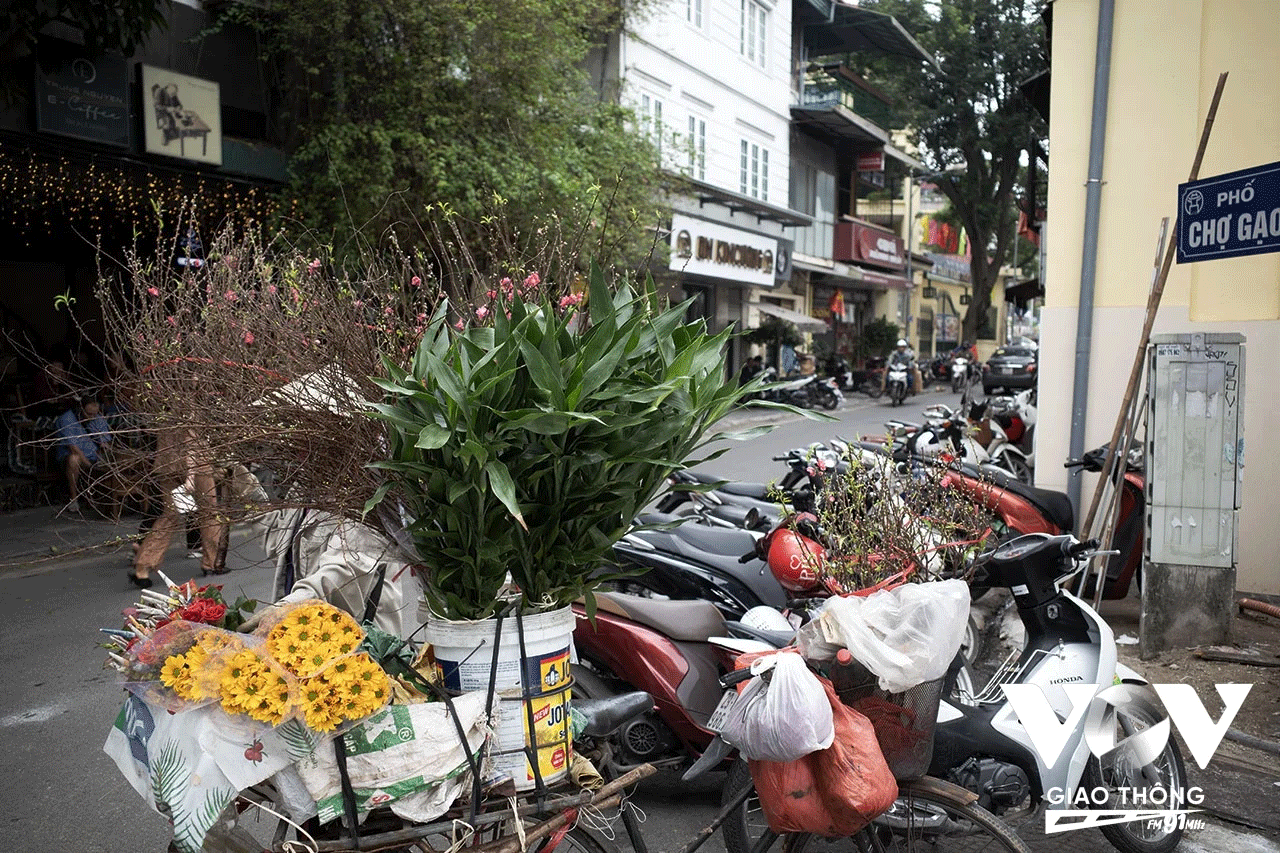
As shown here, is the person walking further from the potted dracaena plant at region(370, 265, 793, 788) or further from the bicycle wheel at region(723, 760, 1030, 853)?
the bicycle wheel at region(723, 760, 1030, 853)

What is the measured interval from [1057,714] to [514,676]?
2019 millimetres

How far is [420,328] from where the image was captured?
2.85 meters

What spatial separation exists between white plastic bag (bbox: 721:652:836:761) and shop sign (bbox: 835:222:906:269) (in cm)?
2943

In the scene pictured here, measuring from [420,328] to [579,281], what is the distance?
88 cm

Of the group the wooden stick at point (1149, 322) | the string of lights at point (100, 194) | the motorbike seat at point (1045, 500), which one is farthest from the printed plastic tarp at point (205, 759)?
the string of lights at point (100, 194)

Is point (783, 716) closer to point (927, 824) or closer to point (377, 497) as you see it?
point (927, 824)

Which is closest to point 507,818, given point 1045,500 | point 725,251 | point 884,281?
point 1045,500

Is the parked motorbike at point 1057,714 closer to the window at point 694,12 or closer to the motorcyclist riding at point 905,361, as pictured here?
the window at point 694,12

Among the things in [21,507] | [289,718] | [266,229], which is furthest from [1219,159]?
[21,507]

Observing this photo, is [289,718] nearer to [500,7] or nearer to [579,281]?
[579,281]

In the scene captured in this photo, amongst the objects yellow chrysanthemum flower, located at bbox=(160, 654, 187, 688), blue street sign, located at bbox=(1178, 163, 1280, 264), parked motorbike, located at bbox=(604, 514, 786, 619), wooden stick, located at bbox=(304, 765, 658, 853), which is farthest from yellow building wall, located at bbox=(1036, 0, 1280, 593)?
yellow chrysanthemum flower, located at bbox=(160, 654, 187, 688)

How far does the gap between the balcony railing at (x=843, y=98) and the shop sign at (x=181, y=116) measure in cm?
1825

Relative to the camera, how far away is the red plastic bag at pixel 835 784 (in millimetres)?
2592

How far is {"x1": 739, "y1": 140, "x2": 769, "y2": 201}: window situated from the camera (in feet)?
78.8
